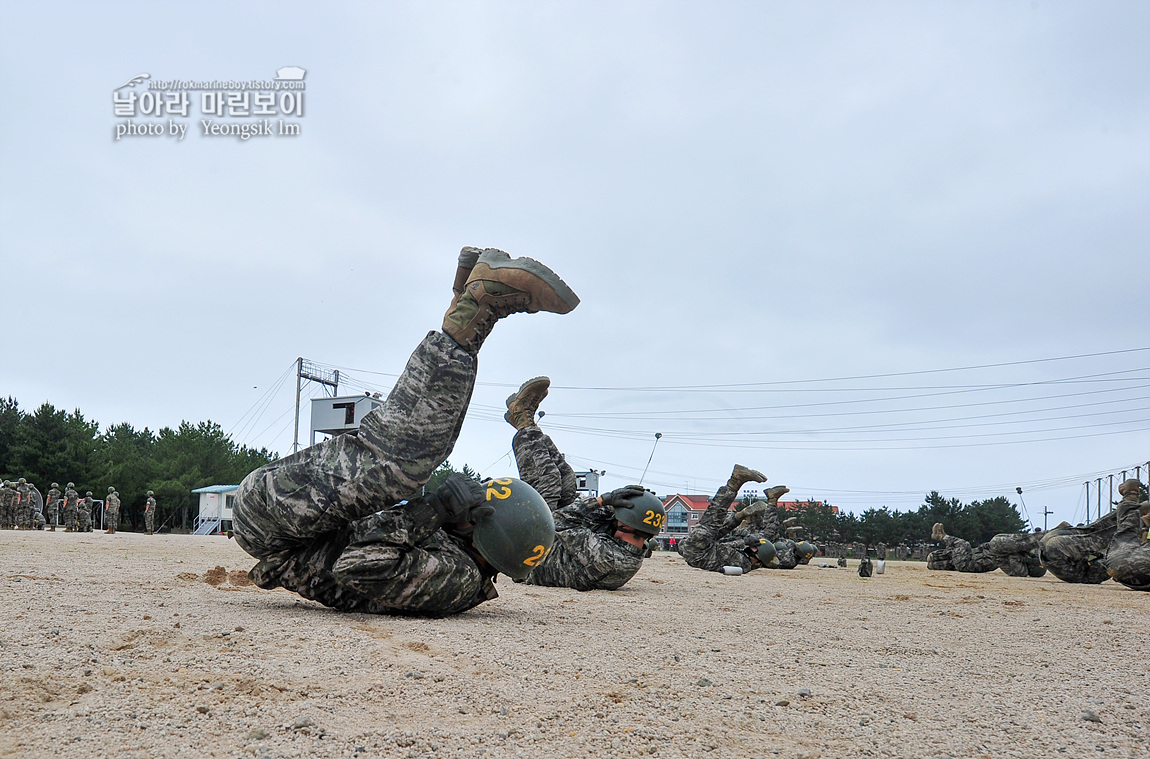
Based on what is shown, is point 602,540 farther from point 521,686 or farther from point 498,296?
point 521,686

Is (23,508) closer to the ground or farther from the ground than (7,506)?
closer to the ground

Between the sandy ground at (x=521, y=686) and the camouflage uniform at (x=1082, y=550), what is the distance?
1097cm

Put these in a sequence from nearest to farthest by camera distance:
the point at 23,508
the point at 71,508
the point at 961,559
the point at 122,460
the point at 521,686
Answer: the point at 521,686
the point at 961,559
the point at 71,508
the point at 23,508
the point at 122,460

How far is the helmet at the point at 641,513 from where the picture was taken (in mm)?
8492

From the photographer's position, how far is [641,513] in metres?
8.51

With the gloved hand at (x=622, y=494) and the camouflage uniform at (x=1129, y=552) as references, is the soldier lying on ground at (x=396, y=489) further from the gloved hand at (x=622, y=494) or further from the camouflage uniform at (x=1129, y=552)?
the camouflage uniform at (x=1129, y=552)

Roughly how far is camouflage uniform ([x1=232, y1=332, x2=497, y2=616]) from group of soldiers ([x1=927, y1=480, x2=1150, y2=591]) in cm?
1220

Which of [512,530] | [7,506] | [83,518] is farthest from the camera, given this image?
[83,518]

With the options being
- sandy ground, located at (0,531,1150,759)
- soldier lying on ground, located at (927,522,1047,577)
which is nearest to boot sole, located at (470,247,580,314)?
sandy ground, located at (0,531,1150,759)

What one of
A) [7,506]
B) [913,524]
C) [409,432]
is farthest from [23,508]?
[913,524]

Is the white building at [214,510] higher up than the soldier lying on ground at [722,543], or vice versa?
the soldier lying on ground at [722,543]

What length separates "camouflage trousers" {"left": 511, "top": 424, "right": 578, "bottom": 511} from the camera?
408 inches

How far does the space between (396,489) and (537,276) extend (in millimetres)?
1457

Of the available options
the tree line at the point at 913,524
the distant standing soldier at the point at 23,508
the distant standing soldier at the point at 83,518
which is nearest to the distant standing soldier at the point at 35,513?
the distant standing soldier at the point at 23,508
